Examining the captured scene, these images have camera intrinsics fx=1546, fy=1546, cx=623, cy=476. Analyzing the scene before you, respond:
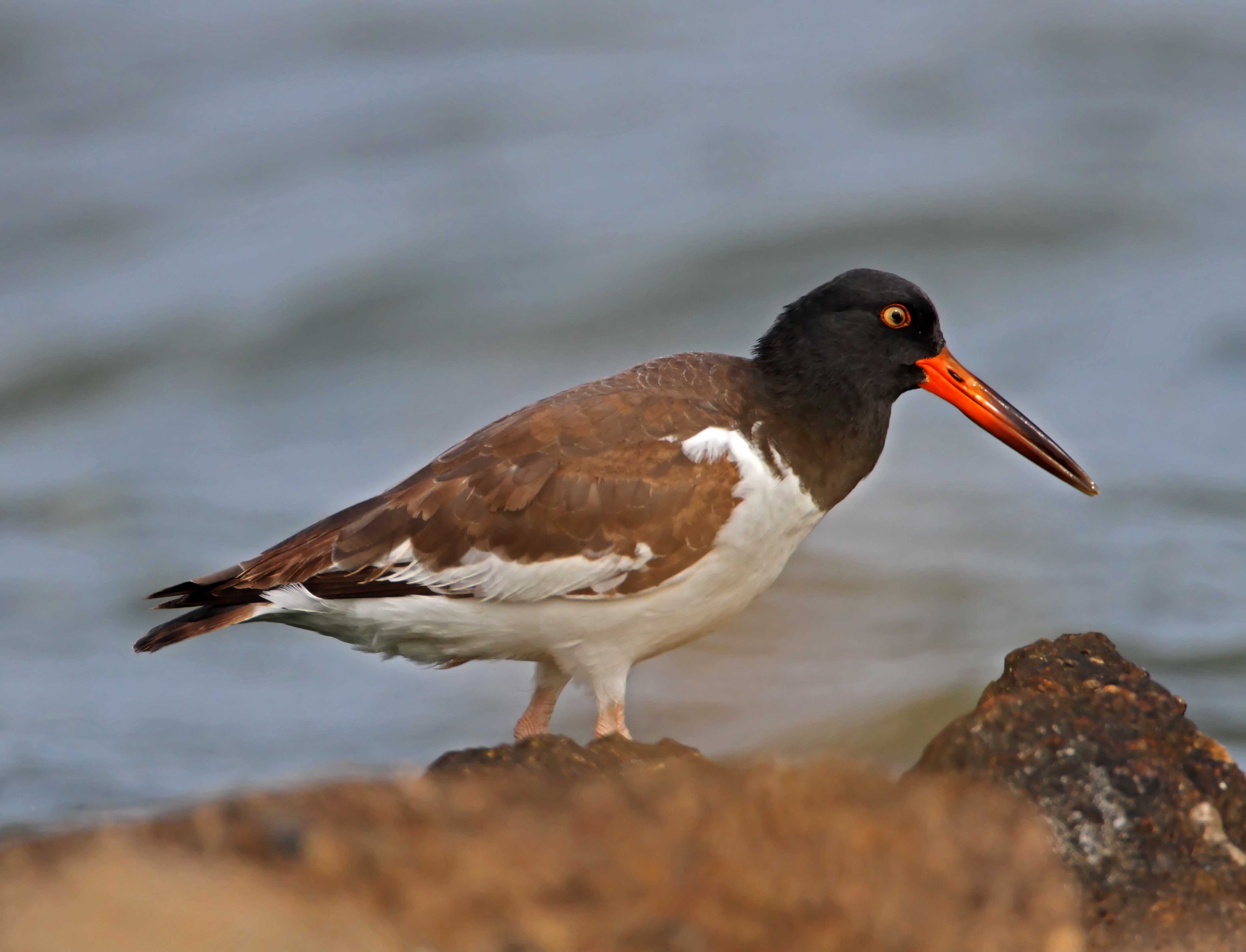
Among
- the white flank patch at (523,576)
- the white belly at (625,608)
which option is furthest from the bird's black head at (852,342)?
the white flank patch at (523,576)

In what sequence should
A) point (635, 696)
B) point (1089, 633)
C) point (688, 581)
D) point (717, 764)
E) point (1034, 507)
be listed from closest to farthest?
point (717, 764), point (1089, 633), point (688, 581), point (635, 696), point (1034, 507)

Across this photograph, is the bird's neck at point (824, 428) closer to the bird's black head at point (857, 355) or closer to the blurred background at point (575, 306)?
the bird's black head at point (857, 355)

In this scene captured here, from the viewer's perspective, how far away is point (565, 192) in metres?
16.7

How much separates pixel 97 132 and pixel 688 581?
14.7 m

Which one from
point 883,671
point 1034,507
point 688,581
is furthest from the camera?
point 1034,507

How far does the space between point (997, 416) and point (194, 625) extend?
3.40 m

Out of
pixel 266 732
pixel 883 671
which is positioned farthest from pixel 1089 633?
pixel 266 732

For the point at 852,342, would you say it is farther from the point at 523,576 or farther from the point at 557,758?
the point at 557,758

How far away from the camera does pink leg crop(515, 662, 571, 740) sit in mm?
6312

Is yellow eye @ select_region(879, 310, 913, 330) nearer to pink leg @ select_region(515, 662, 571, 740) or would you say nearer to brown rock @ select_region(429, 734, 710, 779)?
pink leg @ select_region(515, 662, 571, 740)

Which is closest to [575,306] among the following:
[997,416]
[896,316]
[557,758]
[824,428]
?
[997,416]

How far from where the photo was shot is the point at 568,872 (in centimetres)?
313

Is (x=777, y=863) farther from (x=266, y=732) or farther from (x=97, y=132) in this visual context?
(x=97, y=132)

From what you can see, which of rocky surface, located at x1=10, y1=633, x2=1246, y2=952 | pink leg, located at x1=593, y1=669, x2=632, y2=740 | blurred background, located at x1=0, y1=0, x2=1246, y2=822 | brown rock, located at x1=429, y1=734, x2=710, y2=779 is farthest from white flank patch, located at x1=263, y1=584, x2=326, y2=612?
rocky surface, located at x1=10, y1=633, x2=1246, y2=952
